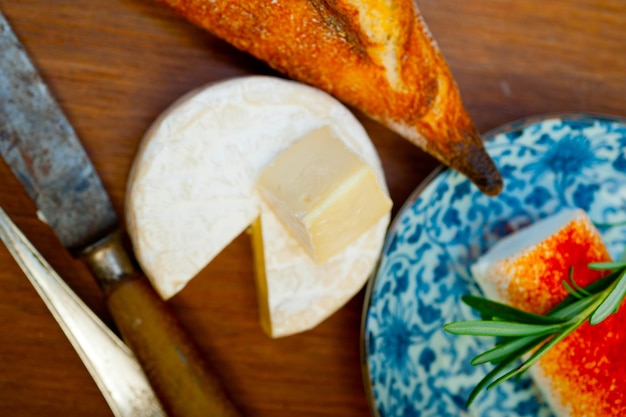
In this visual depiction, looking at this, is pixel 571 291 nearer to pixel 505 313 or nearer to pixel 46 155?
pixel 505 313

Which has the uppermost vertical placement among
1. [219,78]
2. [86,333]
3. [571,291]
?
[219,78]

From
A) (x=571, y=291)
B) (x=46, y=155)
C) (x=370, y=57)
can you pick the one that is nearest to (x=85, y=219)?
(x=46, y=155)

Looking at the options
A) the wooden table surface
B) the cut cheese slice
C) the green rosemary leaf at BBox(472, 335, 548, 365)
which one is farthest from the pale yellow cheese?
the green rosemary leaf at BBox(472, 335, 548, 365)

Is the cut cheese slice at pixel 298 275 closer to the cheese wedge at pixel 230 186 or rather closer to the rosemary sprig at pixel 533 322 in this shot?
the cheese wedge at pixel 230 186

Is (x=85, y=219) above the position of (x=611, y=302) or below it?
above

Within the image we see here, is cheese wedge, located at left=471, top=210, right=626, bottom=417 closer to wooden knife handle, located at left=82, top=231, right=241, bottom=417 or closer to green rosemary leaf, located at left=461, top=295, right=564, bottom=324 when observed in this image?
green rosemary leaf, located at left=461, top=295, right=564, bottom=324

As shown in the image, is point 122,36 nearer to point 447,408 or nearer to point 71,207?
point 71,207

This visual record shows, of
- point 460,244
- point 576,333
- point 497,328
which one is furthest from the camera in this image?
point 460,244
